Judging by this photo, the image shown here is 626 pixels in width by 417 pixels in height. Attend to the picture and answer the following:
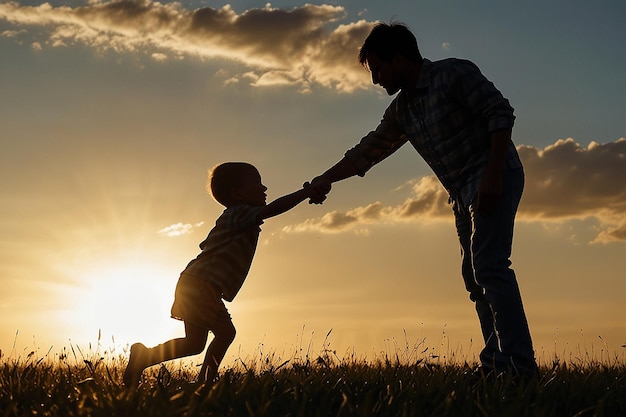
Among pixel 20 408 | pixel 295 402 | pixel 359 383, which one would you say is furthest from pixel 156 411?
pixel 359 383

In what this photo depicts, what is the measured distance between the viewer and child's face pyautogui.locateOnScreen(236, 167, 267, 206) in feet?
22.4

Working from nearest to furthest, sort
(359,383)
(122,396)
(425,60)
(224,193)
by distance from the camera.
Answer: (122,396) → (359,383) → (425,60) → (224,193)

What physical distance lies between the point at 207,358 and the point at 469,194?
2.68 meters

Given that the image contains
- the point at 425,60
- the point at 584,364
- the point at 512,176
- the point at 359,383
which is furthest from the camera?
the point at 584,364

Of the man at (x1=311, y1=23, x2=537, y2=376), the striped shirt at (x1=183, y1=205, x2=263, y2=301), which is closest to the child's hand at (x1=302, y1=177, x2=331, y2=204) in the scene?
the striped shirt at (x1=183, y1=205, x2=263, y2=301)

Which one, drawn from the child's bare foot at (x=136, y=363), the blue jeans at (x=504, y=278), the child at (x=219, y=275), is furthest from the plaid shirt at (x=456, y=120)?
the child's bare foot at (x=136, y=363)

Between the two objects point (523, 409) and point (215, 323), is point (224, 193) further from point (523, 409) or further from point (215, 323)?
point (523, 409)

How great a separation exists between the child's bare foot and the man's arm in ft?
9.99

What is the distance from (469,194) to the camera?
5762 millimetres

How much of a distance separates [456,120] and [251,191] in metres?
2.04

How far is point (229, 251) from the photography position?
659 centimetres

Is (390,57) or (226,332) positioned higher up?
(390,57)

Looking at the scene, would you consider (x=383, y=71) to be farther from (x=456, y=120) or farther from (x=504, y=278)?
(x=504, y=278)

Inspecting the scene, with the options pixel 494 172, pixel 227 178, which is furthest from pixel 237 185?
pixel 494 172
